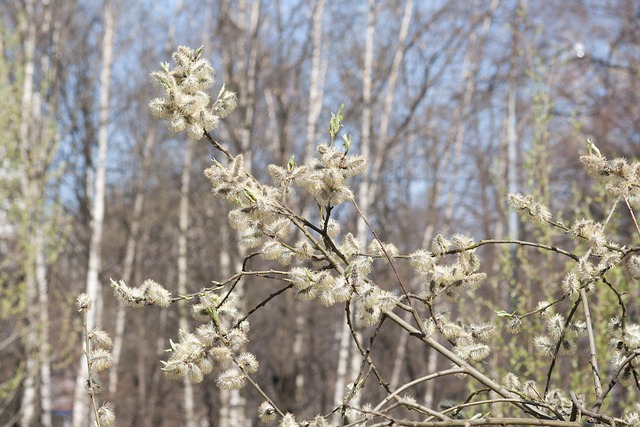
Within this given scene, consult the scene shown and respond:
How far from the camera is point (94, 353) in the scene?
1388mm

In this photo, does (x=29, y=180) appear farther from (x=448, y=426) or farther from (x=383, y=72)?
(x=448, y=426)

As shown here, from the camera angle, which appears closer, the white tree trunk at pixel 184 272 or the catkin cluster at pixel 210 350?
the catkin cluster at pixel 210 350

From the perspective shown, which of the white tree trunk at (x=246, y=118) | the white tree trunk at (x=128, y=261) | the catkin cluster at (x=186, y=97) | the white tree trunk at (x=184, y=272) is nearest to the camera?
the catkin cluster at (x=186, y=97)

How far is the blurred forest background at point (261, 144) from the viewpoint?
778 cm

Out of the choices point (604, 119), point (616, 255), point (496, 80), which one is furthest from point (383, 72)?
point (616, 255)

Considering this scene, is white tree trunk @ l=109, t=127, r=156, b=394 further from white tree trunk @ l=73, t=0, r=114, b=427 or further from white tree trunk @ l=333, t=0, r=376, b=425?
white tree trunk @ l=333, t=0, r=376, b=425

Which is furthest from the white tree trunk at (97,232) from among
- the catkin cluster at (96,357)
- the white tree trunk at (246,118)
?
the catkin cluster at (96,357)

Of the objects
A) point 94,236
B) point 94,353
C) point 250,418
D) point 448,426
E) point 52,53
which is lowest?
point 250,418

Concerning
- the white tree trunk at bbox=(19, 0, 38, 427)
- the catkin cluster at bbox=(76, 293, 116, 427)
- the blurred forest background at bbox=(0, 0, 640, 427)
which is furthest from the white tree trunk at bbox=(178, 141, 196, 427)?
the catkin cluster at bbox=(76, 293, 116, 427)

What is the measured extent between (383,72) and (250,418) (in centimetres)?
528

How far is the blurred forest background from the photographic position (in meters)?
7.78

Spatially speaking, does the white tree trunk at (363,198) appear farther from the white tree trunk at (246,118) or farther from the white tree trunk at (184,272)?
the white tree trunk at (184,272)

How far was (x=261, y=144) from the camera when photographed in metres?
9.09

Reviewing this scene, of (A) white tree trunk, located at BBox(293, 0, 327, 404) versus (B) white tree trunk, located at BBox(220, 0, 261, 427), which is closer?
(B) white tree trunk, located at BBox(220, 0, 261, 427)
